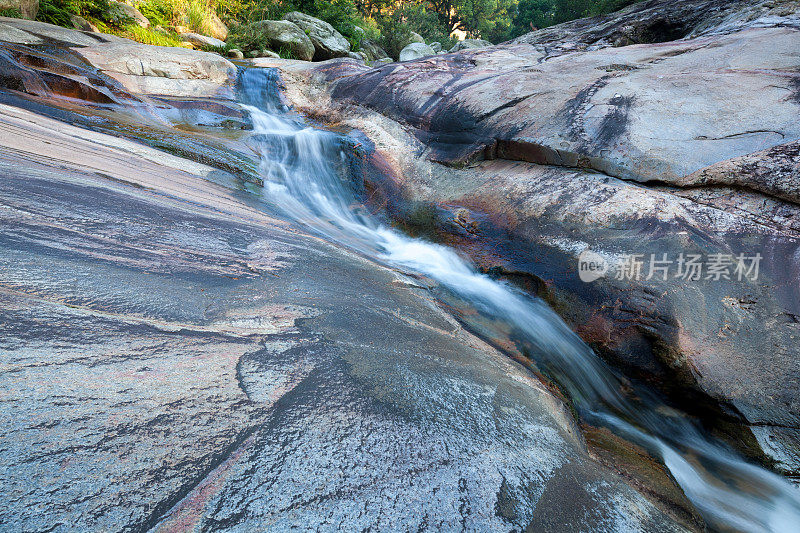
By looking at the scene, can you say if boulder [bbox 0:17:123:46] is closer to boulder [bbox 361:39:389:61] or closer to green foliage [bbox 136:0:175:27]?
green foliage [bbox 136:0:175:27]

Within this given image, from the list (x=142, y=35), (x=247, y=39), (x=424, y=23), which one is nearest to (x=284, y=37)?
(x=247, y=39)

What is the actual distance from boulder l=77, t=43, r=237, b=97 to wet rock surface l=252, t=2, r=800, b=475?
4150mm

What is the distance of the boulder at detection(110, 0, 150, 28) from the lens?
10445 mm

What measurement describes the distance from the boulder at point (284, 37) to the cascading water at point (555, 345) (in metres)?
8.42

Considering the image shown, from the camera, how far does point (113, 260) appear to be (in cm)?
186

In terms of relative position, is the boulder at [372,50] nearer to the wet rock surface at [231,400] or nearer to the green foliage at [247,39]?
the green foliage at [247,39]

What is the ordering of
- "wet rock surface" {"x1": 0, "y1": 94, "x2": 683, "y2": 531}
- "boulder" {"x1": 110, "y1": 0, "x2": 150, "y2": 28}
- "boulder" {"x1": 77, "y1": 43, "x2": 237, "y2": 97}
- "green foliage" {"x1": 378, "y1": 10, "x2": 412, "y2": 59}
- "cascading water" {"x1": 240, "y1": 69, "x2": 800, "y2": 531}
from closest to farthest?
"wet rock surface" {"x1": 0, "y1": 94, "x2": 683, "y2": 531}, "cascading water" {"x1": 240, "y1": 69, "x2": 800, "y2": 531}, "boulder" {"x1": 77, "y1": 43, "x2": 237, "y2": 97}, "boulder" {"x1": 110, "y1": 0, "x2": 150, "y2": 28}, "green foliage" {"x1": 378, "y1": 10, "x2": 412, "y2": 59}

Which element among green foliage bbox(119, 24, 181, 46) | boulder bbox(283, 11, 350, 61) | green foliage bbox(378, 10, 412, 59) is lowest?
green foliage bbox(119, 24, 181, 46)

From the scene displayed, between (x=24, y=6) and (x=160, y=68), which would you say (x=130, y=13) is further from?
(x=160, y=68)

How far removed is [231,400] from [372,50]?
71.6ft

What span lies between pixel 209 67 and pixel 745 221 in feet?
32.5

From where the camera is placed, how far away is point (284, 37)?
506 inches

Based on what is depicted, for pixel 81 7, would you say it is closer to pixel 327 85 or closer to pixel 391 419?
pixel 327 85

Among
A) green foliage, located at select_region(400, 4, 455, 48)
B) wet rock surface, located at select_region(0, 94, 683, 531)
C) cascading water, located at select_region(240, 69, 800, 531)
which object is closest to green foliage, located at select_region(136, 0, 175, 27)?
cascading water, located at select_region(240, 69, 800, 531)
